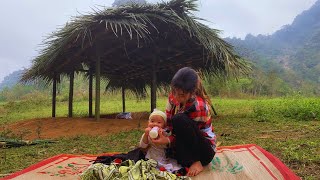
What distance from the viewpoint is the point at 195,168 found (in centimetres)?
289

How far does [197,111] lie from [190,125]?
0.18m

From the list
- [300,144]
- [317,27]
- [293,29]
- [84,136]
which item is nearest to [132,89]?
[84,136]

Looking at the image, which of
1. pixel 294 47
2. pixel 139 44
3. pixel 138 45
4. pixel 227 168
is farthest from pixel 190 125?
pixel 294 47

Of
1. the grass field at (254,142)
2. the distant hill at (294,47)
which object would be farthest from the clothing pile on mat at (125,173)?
the distant hill at (294,47)

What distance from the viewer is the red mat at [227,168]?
287cm

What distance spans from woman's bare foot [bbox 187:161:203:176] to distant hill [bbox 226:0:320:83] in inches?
1242

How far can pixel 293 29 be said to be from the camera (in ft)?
225

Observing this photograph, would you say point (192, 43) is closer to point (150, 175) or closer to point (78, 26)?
point (78, 26)

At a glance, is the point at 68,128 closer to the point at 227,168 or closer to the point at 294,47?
the point at 227,168

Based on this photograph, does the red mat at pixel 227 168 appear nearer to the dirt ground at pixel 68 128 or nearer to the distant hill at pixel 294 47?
the dirt ground at pixel 68 128

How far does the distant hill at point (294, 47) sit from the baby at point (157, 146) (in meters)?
31.5

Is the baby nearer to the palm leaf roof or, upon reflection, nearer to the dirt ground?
the dirt ground

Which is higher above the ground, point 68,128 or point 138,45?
point 138,45

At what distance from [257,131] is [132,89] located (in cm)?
724
